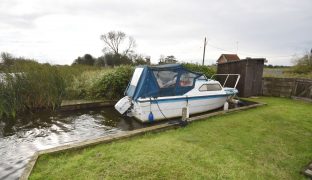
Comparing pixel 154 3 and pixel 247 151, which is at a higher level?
pixel 154 3

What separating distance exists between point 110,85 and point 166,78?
4320 mm

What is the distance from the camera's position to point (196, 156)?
12.1 ft

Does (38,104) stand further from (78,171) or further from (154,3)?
(154,3)

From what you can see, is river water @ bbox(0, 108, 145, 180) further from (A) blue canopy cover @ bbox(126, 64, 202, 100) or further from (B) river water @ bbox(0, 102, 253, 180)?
(A) blue canopy cover @ bbox(126, 64, 202, 100)

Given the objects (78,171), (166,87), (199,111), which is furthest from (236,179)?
(199,111)

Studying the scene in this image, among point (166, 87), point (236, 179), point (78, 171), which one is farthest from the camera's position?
point (166, 87)

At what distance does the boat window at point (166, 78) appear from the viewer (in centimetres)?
681

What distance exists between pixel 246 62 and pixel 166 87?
6.56 meters

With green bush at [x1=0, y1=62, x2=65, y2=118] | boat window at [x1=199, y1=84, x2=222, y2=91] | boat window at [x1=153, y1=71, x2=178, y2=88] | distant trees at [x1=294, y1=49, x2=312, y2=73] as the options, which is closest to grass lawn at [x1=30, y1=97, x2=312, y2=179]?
boat window at [x1=153, y1=71, x2=178, y2=88]

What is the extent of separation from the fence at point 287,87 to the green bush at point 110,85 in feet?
29.4

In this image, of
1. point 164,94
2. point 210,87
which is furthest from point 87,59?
point 164,94

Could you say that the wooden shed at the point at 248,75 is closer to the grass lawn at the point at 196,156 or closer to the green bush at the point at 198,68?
the green bush at the point at 198,68

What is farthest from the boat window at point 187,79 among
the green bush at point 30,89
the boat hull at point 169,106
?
the green bush at point 30,89

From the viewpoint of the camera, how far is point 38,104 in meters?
8.23
